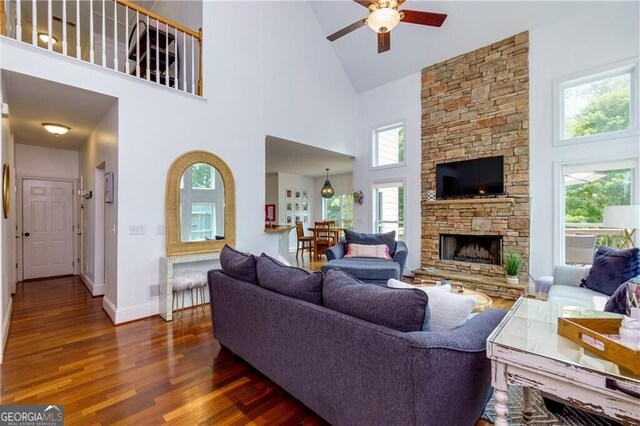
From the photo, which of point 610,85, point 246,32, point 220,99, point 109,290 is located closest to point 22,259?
point 109,290

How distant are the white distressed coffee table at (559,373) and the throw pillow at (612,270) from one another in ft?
6.75

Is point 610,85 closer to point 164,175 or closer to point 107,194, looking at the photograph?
point 164,175

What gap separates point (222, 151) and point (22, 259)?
4.19m

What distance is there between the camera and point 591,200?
402 cm

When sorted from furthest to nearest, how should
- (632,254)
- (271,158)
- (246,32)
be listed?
(271,158), (246,32), (632,254)

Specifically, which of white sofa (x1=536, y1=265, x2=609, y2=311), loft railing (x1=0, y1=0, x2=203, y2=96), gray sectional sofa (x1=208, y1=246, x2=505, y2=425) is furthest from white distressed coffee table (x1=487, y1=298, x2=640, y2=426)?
loft railing (x1=0, y1=0, x2=203, y2=96)

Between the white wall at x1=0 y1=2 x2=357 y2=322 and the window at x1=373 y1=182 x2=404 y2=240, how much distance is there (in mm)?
1194

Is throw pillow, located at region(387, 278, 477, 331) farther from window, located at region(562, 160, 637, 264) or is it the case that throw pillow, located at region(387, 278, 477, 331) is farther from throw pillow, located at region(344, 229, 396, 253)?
window, located at region(562, 160, 637, 264)

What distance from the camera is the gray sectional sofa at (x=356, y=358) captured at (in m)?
1.22

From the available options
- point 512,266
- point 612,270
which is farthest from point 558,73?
point 612,270

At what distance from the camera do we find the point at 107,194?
376 centimetres

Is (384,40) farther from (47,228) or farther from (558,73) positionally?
(47,228)

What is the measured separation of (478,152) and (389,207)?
198 cm

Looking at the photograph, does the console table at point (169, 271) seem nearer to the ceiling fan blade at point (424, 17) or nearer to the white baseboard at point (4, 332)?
the white baseboard at point (4, 332)
